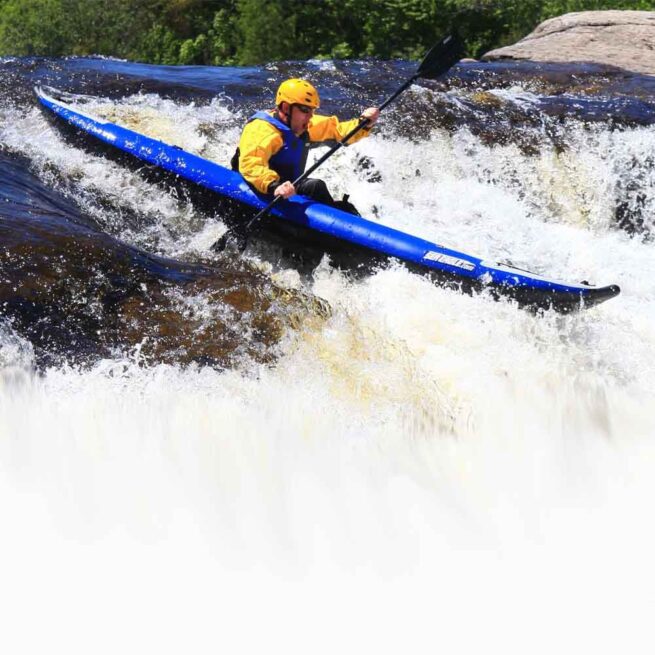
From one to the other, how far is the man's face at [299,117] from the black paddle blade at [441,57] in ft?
2.86

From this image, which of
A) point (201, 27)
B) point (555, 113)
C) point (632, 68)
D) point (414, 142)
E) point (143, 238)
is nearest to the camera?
point (143, 238)

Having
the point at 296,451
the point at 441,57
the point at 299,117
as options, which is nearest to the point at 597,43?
the point at 441,57

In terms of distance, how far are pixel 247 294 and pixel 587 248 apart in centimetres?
270

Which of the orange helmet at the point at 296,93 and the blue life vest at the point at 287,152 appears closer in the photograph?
the orange helmet at the point at 296,93

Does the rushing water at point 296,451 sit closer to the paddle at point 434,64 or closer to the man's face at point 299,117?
the man's face at point 299,117

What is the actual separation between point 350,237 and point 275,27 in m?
8.14

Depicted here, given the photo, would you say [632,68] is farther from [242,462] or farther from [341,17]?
[242,462]

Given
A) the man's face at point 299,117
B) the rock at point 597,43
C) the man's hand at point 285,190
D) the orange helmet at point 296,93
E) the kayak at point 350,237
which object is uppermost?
the orange helmet at point 296,93

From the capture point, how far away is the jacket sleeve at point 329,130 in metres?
5.32

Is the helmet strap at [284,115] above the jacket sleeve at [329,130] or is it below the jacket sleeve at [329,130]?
above

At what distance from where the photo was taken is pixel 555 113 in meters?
6.90

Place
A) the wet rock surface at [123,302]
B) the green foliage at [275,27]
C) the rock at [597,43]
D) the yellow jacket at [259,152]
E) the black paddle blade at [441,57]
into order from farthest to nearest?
the green foliage at [275,27] < the rock at [597,43] < the black paddle blade at [441,57] < the yellow jacket at [259,152] < the wet rock surface at [123,302]

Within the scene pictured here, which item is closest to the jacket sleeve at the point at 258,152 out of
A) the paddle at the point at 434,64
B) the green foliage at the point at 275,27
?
the paddle at the point at 434,64

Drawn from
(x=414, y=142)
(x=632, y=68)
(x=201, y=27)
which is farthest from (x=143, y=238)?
(x=201, y=27)
